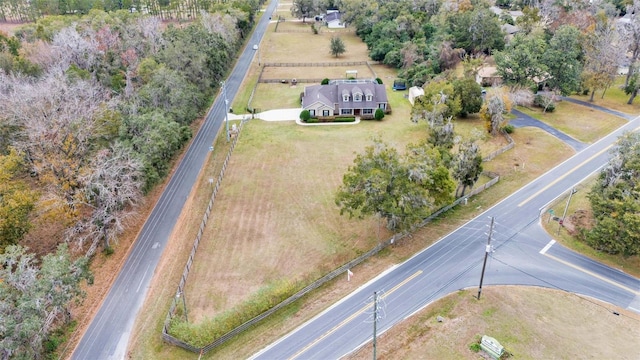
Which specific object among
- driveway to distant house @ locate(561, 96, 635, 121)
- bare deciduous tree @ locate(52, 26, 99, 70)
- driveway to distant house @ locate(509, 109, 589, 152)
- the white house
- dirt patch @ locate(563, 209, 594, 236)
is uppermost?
the white house

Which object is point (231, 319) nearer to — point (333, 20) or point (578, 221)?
point (578, 221)

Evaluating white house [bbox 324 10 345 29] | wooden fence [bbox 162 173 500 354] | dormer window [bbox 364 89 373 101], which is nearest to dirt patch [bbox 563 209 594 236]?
wooden fence [bbox 162 173 500 354]

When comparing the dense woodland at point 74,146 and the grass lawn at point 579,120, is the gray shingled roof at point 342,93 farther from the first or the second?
the grass lawn at point 579,120

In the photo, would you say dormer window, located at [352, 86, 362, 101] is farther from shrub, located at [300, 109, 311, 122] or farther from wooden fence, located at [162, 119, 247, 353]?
wooden fence, located at [162, 119, 247, 353]

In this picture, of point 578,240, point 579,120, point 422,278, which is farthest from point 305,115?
point 579,120

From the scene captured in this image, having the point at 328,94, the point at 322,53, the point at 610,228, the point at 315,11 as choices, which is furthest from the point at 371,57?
the point at 610,228

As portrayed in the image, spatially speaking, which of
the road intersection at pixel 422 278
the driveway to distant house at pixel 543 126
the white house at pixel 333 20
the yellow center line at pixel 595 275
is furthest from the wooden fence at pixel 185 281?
the white house at pixel 333 20
